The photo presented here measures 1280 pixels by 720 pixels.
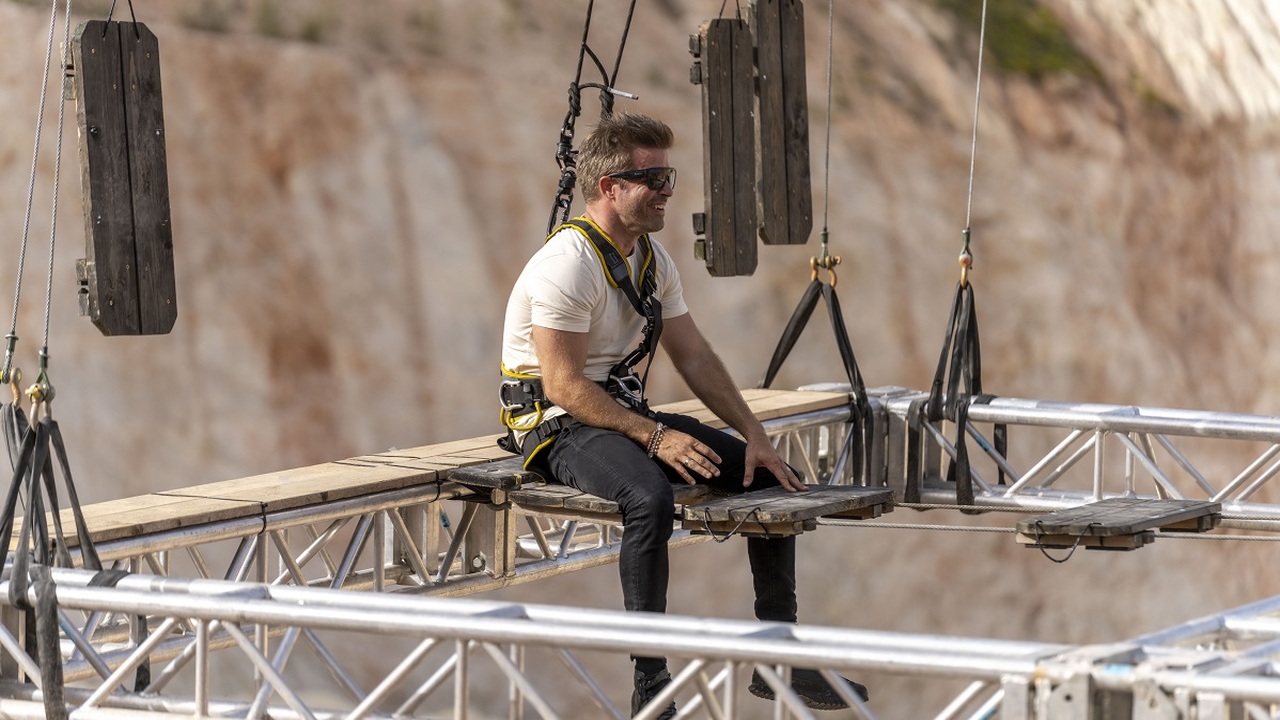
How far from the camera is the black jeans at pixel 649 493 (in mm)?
4824

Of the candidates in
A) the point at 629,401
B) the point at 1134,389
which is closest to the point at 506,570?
the point at 629,401

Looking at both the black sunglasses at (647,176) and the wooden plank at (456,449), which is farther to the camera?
the wooden plank at (456,449)

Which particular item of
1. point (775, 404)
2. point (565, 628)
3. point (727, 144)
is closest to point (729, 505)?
point (565, 628)

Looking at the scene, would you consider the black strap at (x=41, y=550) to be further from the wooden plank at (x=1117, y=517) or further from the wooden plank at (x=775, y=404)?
the wooden plank at (x=775, y=404)

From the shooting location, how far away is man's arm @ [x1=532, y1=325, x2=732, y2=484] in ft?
16.4

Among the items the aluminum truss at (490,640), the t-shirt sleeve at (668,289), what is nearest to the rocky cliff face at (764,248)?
the aluminum truss at (490,640)

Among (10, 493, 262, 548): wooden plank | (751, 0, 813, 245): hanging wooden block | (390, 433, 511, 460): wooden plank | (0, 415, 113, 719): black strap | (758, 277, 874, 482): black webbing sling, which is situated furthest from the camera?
(751, 0, 813, 245): hanging wooden block

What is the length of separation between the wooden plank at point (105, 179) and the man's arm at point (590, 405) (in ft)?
3.69

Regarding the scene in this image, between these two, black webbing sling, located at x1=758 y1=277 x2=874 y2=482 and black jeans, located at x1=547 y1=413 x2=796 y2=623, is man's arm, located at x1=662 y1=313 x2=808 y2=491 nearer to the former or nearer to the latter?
black jeans, located at x1=547 y1=413 x2=796 y2=623

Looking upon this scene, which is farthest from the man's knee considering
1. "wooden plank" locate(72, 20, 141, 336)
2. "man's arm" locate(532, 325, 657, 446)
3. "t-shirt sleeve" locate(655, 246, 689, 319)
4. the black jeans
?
"wooden plank" locate(72, 20, 141, 336)

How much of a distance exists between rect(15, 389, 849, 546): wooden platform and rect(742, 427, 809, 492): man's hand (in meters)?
0.96

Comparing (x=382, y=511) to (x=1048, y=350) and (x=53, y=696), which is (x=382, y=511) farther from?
(x=1048, y=350)

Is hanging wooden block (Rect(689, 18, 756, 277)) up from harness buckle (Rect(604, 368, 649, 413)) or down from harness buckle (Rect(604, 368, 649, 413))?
up

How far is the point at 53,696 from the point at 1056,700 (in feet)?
7.46
